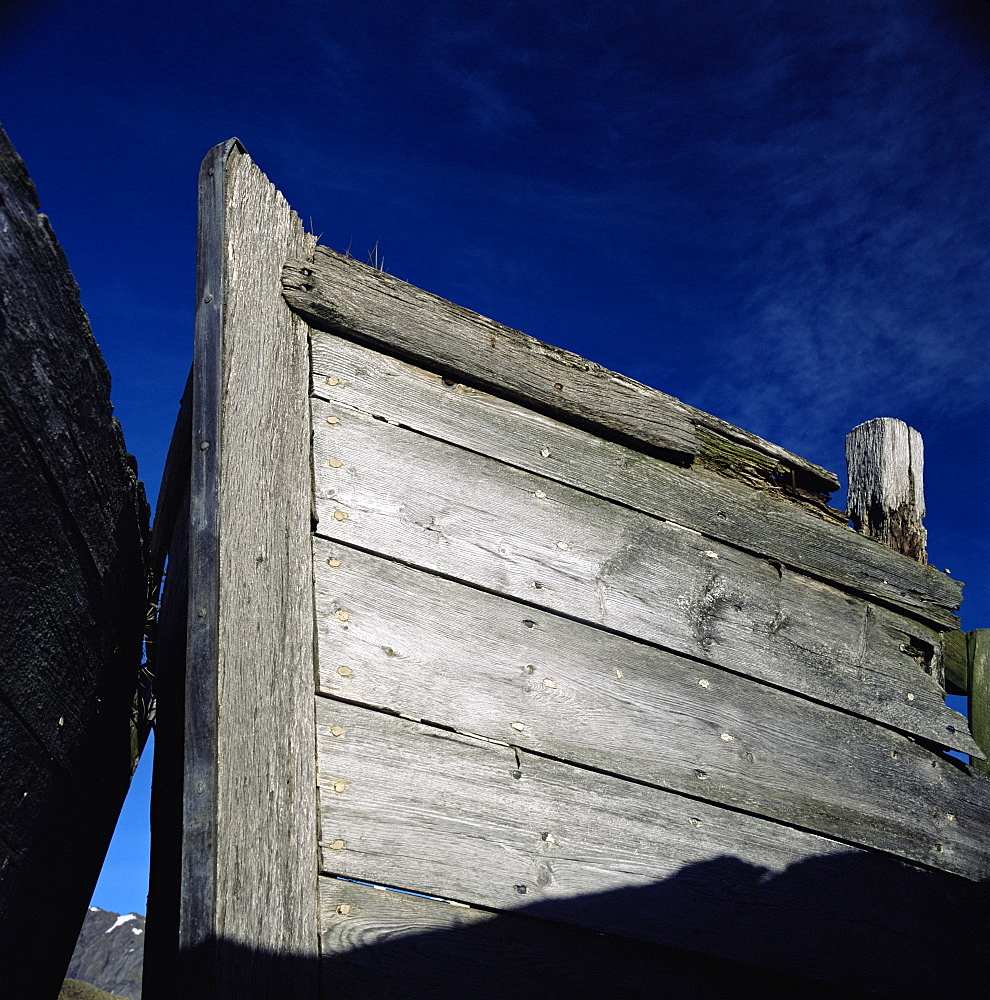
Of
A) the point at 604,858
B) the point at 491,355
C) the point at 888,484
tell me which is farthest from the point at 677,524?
the point at 888,484

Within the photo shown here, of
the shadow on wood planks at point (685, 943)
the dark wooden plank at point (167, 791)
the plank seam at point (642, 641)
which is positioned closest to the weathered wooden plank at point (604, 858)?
the shadow on wood planks at point (685, 943)

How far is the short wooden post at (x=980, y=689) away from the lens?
272 centimetres

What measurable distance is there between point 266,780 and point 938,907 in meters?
2.01

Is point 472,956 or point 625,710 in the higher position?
point 625,710

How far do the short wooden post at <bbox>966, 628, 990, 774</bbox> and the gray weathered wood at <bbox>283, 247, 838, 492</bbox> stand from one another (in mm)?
1121

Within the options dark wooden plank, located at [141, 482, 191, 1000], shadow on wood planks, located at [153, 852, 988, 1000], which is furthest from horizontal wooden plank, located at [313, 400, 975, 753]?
dark wooden plank, located at [141, 482, 191, 1000]

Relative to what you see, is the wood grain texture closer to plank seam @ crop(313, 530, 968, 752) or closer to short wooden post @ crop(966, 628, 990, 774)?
plank seam @ crop(313, 530, 968, 752)

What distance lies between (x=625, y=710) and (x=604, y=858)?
34 cm

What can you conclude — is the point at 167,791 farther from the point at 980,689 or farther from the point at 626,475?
the point at 980,689

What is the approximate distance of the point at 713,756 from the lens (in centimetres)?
202

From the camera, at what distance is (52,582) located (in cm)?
143

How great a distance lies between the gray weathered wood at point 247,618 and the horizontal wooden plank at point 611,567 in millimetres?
138

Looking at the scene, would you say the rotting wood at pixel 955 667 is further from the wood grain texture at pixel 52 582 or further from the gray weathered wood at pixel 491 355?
the wood grain texture at pixel 52 582

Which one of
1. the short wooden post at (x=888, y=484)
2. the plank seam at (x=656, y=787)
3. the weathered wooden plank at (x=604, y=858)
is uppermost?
the short wooden post at (x=888, y=484)
